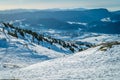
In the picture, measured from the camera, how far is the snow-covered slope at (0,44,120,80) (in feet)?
101

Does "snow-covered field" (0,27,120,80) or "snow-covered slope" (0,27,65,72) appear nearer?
"snow-covered field" (0,27,120,80)

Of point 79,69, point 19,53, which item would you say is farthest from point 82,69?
point 19,53

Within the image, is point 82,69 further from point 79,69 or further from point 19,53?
point 19,53

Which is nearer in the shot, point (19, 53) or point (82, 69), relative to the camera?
point (82, 69)

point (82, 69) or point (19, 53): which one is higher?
point (82, 69)

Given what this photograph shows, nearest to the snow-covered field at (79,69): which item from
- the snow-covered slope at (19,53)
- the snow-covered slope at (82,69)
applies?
the snow-covered slope at (82,69)

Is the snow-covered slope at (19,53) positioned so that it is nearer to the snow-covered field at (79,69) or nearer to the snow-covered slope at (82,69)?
the snow-covered field at (79,69)

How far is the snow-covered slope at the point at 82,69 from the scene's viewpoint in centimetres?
3088

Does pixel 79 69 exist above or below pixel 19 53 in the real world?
above

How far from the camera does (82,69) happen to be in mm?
34688

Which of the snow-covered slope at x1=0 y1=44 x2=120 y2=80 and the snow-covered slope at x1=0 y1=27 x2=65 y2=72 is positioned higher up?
the snow-covered slope at x1=0 y1=44 x2=120 y2=80

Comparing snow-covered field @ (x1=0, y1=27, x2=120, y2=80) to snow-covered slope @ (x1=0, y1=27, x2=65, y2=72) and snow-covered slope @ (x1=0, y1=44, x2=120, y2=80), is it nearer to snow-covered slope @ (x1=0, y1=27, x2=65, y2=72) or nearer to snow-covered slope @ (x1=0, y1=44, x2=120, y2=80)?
snow-covered slope @ (x1=0, y1=44, x2=120, y2=80)

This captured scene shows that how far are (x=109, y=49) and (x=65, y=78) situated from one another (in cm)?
1140

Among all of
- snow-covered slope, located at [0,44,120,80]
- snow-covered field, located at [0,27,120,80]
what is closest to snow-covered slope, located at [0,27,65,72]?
snow-covered field, located at [0,27,120,80]
